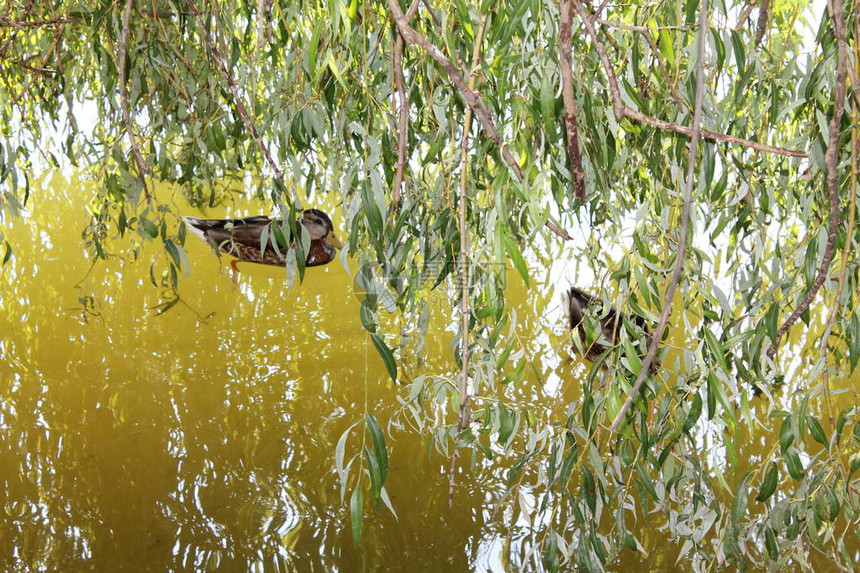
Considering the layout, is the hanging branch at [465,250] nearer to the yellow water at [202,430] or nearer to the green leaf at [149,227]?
the yellow water at [202,430]

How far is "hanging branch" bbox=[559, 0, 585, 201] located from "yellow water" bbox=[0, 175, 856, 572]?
10.8 inches

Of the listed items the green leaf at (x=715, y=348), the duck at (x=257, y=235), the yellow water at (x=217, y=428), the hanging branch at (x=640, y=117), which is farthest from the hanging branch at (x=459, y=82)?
the duck at (x=257, y=235)

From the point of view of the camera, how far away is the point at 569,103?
0.86m

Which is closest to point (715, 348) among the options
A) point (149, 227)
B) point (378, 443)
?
point (378, 443)

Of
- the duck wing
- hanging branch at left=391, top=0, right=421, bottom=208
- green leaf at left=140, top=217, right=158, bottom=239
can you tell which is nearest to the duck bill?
the duck wing

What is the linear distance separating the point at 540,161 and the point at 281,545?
887 mm

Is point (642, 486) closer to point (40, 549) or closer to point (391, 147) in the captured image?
point (391, 147)

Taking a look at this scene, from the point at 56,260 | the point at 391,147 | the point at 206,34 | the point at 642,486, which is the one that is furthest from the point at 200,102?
the point at 56,260

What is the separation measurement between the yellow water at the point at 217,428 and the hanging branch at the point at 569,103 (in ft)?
0.90

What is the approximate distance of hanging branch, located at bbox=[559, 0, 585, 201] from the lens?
0.80 meters

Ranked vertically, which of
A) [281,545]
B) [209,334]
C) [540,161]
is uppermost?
[540,161]

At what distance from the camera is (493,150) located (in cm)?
100

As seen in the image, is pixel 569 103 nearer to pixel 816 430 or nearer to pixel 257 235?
pixel 816 430

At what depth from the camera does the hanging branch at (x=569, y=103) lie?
2.64ft
